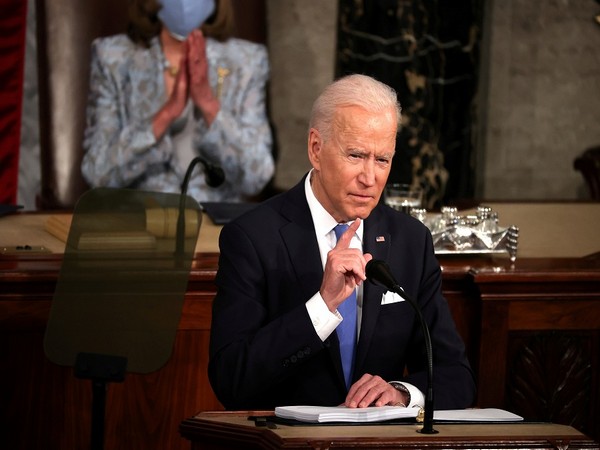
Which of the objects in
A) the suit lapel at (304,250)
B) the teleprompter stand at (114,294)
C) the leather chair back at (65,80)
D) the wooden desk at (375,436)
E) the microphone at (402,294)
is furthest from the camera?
the leather chair back at (65,80)

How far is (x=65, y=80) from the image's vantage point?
5609 mm

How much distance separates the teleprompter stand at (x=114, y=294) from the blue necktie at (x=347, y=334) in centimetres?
39

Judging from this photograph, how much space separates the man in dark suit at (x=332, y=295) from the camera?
2529 mm

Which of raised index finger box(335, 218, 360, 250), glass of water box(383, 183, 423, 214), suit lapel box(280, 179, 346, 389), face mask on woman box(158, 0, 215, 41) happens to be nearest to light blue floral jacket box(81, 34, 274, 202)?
face mask on woman box(158, 0, 215, 41)

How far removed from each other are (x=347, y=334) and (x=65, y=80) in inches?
128

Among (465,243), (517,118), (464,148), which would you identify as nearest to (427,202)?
(464,148)

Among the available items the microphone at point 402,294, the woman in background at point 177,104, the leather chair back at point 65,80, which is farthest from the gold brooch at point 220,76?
the microphone at point 402,294

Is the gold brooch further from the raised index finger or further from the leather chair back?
the raised index finger

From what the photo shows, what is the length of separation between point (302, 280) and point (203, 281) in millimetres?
761

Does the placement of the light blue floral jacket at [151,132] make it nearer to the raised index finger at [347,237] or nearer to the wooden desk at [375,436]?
the raised index finger at [347,237]

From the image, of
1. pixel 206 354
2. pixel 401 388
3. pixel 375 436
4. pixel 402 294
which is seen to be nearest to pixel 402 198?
pixel 206 354

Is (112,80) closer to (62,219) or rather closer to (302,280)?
(62,219)

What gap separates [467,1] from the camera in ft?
20.5

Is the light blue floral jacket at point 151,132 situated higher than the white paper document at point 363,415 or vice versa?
the light blue floral jacket at point 151,132
